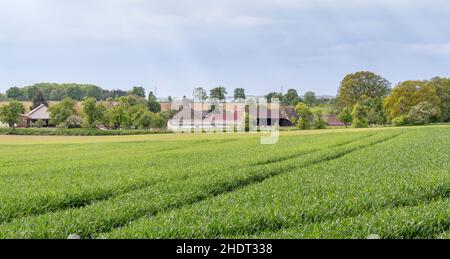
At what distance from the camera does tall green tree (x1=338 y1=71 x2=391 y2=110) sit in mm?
9828

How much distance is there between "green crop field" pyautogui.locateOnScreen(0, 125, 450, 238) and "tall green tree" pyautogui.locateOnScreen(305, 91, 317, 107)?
45.9 inches

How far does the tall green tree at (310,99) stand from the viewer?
8953mm

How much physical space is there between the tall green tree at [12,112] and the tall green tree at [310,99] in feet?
17.9

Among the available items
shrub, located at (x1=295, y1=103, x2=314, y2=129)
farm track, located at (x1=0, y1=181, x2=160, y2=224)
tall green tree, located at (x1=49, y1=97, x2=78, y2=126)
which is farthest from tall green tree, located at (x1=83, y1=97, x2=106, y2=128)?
shrub, located at (x1=295, y1=103, x2=314, y2=129)

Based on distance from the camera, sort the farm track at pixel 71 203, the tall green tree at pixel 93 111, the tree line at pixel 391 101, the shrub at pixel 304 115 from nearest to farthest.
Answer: the farm track at pixel 71 203 < the tall green tree at pixel 93 111 < the shrub at pixel 304 115 < the tree line at pixel 391 101

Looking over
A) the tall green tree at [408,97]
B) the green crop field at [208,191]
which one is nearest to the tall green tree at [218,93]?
the green crop field at [208,191]

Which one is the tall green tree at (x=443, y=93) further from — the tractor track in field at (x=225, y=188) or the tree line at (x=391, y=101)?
the tractor track in field at (x=225, y=188)

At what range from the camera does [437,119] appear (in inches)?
487

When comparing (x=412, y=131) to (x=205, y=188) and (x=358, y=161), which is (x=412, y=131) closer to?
(x=358, y=161)

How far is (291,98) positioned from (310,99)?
0.76m

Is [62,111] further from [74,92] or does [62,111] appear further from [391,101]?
[391,101]

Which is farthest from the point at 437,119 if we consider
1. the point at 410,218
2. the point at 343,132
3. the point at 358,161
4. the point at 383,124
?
the point at 410,218

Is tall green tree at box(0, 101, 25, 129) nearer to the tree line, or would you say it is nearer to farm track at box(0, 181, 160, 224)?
farm track at box(0, 181, 160, 224)

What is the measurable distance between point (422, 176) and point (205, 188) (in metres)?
3.16
